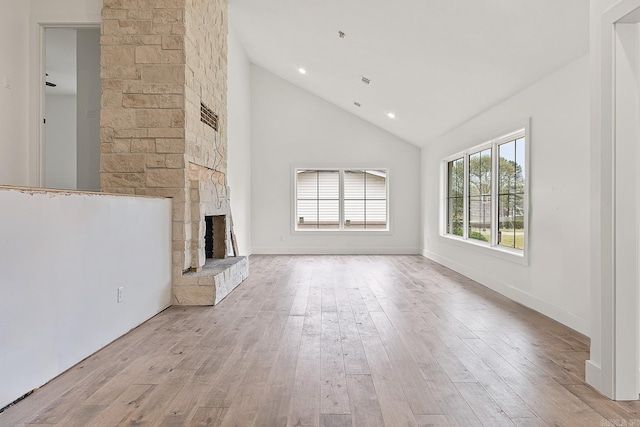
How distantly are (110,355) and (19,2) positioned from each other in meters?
4.05

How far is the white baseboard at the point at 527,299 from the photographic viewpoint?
3324 millimetres

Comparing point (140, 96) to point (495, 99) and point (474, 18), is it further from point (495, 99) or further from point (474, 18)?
point (495, 99)

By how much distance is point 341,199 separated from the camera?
916 cm

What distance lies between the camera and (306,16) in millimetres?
5410

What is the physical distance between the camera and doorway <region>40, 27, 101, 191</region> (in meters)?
5.10

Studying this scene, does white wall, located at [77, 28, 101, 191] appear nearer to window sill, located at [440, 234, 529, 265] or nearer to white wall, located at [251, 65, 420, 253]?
white wall, located at [251, 65, 420, 253]

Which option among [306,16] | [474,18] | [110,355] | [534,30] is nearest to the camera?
[110,355]

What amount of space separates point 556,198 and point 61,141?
9.07 meters

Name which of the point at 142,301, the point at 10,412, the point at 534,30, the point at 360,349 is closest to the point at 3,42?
the point at 142,301

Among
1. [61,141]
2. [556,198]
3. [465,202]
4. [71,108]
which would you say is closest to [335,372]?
[556,198]

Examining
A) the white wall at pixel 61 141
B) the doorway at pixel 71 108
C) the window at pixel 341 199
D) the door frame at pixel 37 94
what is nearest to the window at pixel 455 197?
the window at pixel 341 199

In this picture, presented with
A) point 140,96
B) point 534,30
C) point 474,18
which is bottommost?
point 140,96

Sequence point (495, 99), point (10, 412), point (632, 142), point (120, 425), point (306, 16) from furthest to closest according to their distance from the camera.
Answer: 1. point (306, 16)
2. point (495, 99)
3. point (632, 142)
4. point (10, 412)
5. point (120, 425)

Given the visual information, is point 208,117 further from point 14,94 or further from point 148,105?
point 14,94
